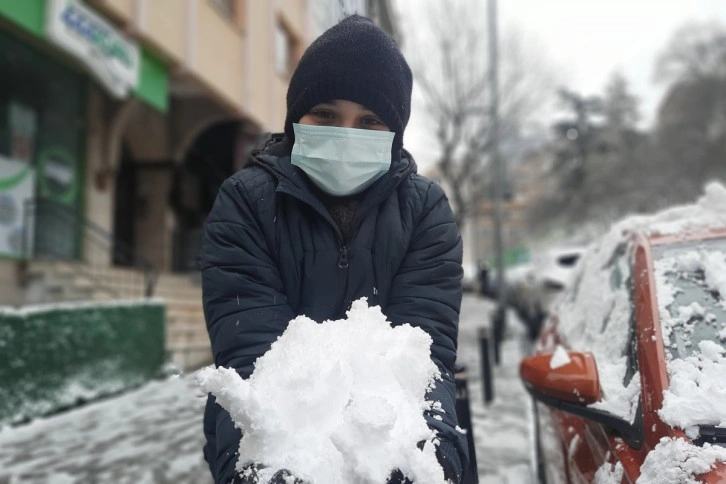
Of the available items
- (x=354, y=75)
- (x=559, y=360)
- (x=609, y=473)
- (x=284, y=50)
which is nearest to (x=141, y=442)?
(x=559, y=360)

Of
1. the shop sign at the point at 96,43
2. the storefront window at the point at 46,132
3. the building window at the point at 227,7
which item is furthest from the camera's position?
the building window at the point at 227,7

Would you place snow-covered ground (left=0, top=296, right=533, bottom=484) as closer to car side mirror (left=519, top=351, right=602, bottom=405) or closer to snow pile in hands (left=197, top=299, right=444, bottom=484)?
car side mirror (left=519, top=351, right=602, bottom=405)

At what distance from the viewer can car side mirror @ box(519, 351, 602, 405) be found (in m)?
1.94

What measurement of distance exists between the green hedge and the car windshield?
5630 mm

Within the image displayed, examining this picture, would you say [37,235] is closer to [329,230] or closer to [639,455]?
[329,230]

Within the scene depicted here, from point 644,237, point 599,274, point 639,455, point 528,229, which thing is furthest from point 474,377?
point 528,229

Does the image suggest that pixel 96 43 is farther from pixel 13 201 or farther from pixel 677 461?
pixel 677 461

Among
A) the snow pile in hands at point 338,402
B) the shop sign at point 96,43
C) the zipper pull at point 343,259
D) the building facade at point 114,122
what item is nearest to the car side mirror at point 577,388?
the snow pile in hands at point 338,402

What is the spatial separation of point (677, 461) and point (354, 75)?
1.42m

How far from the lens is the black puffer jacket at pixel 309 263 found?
1.46 metres

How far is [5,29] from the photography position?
6.93 meters

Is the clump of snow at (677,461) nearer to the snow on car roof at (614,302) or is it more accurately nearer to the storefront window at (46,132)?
the snow on car roof at (614,302)

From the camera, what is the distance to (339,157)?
1632 millimetres

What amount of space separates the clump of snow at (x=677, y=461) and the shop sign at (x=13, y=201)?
8.51 meters
